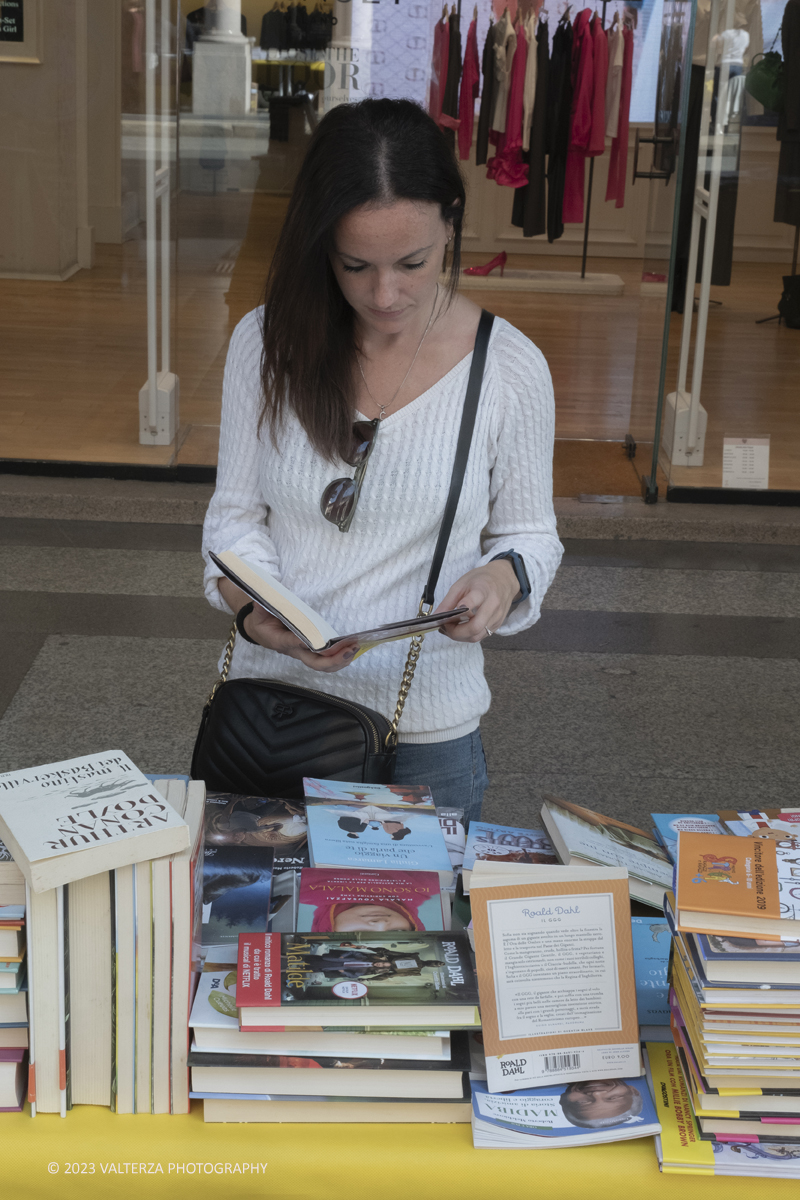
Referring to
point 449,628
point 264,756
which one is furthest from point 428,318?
point 264,756

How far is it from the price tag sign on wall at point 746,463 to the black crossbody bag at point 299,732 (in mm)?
3970

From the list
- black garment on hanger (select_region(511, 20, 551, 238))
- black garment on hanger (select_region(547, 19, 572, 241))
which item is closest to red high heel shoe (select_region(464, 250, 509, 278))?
black garment on hanger (select_region(511, 20, 551, 238))

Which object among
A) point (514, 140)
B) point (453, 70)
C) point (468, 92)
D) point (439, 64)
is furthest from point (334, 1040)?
point (514, 140)

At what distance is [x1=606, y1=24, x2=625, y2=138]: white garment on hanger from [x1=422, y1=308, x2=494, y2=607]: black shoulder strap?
16.5ft

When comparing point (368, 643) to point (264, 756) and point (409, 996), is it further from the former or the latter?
point (409, 996)

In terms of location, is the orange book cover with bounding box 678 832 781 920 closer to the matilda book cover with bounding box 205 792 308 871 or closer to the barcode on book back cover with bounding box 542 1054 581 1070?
the barcode on book back cover with bounding box 542 1054 581 1070

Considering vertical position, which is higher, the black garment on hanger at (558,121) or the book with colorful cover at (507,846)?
the black garment on hanger at (558,121)

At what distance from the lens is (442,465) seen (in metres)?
1.59

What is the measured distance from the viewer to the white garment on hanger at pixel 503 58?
568 centimetres

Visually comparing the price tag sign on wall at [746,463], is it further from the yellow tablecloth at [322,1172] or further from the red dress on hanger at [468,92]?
the yellow tablecloth at [322,1172]

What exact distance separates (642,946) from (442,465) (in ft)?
2.15

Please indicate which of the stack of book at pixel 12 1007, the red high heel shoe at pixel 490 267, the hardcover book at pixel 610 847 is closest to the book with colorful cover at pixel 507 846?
the hardcover book at pixel 610 847

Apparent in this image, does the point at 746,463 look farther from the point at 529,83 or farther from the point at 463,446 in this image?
the point at 463,446

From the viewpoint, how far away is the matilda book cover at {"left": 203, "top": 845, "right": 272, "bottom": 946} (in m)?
1.29
